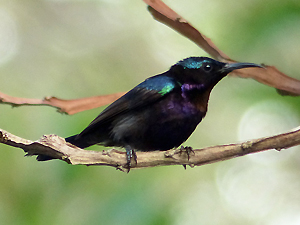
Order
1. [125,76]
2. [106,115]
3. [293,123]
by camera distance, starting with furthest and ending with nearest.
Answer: [125,76], [293,123], [106,115]

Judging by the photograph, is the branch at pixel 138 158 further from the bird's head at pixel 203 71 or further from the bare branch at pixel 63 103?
the bird's head at pixel 203 71

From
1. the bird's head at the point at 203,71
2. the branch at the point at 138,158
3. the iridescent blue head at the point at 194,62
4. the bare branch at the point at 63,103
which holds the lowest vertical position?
the branch at the point at 138,158

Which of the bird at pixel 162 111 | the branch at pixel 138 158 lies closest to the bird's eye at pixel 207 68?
the bird at pixel 162 111

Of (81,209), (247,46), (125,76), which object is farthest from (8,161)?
(247,46)

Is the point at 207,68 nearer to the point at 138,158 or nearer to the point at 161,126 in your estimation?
the point at 161,126

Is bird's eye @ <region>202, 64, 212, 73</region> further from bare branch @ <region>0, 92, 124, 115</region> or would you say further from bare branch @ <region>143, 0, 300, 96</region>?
bare branch @ <region>0, 92, 124, 115</region>

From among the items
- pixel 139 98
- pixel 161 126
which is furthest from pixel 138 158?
pixel 139 98

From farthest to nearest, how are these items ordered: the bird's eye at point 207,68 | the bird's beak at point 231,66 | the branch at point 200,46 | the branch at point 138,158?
the bird's eye at point 207,68 < the bird's beak at point 231,66 < the branch at point 200,46 < the branch at point 138,158

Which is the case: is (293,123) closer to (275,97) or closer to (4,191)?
(275,97)
